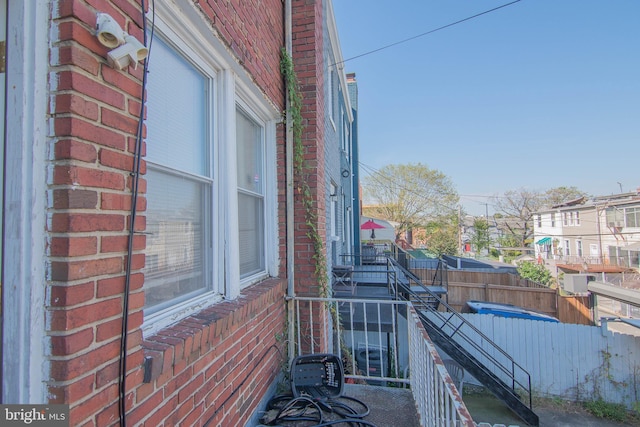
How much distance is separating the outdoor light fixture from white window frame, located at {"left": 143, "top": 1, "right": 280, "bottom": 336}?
47 cm

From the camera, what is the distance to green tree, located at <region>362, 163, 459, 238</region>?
2716cm

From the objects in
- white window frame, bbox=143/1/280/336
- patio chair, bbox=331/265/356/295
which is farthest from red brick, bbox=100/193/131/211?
patio chair, bbox=331/265/356/295

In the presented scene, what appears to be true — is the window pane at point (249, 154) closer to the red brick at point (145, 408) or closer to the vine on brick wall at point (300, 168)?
the vine on brick wall at point (300, 168)

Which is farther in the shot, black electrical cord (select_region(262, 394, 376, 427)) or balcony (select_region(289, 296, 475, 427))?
black electrical cord (select_region(262, 394, 376, 427))

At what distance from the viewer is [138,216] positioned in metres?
1.19

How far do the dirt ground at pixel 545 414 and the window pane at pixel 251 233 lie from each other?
6.19 meters

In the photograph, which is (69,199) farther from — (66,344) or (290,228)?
(290,228)

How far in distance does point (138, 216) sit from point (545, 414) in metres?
8.72

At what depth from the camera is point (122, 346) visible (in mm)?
1088

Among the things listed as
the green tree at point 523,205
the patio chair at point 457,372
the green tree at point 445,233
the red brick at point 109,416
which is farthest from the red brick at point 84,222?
the green tree at point 523,205

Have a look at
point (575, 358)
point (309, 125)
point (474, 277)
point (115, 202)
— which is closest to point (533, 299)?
point (575, 358)

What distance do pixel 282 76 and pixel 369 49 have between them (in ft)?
9.70

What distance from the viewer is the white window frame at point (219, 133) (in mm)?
1623

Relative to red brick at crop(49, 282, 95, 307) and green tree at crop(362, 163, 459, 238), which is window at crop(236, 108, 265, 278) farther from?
green tree at crop(362, 163, 459, 238)
